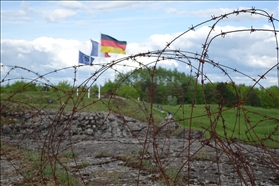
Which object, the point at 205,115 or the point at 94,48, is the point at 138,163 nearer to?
the point at 205,115

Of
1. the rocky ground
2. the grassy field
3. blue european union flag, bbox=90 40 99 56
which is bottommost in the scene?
the rocky ground

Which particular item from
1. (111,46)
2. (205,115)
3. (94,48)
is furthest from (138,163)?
(94,48)

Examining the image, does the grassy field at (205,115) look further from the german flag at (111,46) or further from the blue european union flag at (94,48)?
the blue european union flag at (94,48)

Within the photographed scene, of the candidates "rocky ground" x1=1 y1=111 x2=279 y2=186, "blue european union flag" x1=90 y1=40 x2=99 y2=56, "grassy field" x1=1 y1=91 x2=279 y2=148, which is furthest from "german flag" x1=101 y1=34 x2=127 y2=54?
"rocky ground" x1=1 y1=111 x2=279 y2=186

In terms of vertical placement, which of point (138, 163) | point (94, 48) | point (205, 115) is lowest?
point (138, 163)

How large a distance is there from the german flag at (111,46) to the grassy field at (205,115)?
6.10m

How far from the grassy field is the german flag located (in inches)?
240

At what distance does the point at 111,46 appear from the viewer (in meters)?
28.8

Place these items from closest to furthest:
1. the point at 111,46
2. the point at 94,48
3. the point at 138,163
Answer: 1. the point at 138,163
2. the point at 111,46
3. the point at 94,48

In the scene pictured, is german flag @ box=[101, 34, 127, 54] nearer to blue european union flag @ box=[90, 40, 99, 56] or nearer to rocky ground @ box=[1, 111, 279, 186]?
blue european union flag @ box=[90, 40, 99, 56]

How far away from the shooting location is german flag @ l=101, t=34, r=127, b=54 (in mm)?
28750

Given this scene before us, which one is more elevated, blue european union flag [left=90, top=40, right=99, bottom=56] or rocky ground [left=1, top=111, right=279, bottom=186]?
blue european union flag [left=90, top=40, right=99, bottom=56]

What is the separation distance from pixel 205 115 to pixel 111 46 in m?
24.6

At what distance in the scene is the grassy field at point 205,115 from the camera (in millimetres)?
4980
